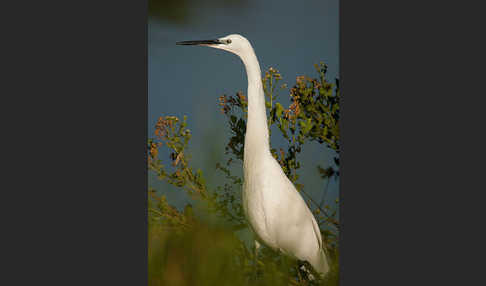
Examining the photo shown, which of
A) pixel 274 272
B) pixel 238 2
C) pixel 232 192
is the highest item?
pixel 238 2

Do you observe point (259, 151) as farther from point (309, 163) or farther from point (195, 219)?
point (195, 219)

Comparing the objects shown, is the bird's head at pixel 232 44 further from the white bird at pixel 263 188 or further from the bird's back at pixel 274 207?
the bird's back at pixel 274 207

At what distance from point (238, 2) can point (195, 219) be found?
1068 millimetres

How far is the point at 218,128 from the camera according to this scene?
2.32 metres

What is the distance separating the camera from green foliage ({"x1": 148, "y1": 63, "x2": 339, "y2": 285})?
226cm

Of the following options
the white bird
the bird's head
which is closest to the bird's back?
the white bird

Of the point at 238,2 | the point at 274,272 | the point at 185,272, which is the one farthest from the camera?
the point at 238,2

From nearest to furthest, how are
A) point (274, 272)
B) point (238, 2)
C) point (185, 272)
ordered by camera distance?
point (185, 272)
point (274, 272)
point (238, 2)

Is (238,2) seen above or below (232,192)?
above

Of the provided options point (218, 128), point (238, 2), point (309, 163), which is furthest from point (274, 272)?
point (238, 2)

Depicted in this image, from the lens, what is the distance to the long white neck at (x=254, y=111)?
2316mm

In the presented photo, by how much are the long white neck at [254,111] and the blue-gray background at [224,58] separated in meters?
0.04

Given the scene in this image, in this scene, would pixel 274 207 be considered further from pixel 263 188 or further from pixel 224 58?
pixel 224 58

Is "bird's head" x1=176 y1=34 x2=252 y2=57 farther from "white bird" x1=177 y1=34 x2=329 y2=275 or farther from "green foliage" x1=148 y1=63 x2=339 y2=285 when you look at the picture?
"green foliage" x1=148 y1=63 x2=339 y2=285
